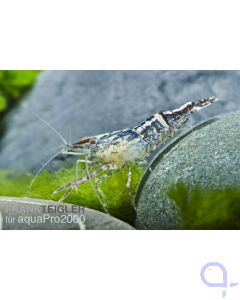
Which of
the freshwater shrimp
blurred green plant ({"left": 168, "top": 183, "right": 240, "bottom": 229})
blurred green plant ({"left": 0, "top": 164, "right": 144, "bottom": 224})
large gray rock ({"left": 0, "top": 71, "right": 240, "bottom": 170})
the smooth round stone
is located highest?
large gray rock ({"left": 0, "top": 71, "right": 240, "bottom": 170})

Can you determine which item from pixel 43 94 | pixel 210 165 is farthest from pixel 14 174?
pixel 210 165

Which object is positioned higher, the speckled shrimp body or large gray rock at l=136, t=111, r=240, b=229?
the speckled shrimp body

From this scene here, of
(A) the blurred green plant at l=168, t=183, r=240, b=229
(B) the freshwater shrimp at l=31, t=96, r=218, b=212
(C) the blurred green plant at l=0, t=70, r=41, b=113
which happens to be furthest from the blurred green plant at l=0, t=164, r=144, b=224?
(C) the blurred green plant at l=0, t=70, r=41, b=113

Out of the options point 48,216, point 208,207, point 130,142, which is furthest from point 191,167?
point 48,216

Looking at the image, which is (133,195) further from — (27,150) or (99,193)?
(27,150)

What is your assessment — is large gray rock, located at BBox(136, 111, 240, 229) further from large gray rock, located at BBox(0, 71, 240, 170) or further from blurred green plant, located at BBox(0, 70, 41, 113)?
blurred green plant, located at BBox(0, 70, 41, 113)

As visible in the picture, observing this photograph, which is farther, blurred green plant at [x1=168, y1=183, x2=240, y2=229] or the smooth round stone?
the smooth round stone

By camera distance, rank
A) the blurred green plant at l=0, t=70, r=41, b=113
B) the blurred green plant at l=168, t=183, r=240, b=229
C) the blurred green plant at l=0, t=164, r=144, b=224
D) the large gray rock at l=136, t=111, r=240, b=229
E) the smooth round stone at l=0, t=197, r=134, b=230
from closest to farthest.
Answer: the blurred green plant at l=168, t=183, r=240, b=229
the large gray rock at l=136, t=111, r=240, b=229
the smooth round stone at l=0, t=197, r=134, b=230
the blurred green plant at l=0, t=164, r=144, b=224
the blurred green plant at l=0, t=70, r=41, b=113
